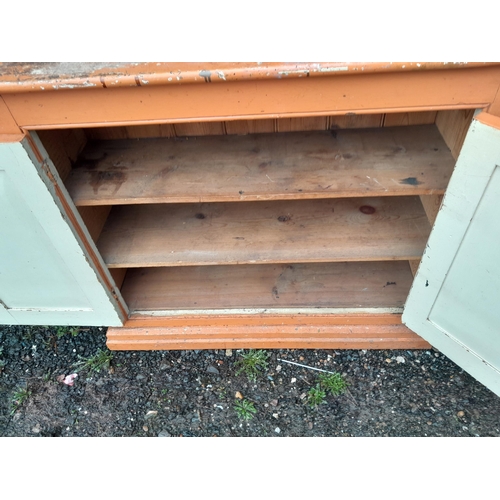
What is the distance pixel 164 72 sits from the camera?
3.10 feet

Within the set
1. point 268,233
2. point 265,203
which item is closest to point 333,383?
point 268,233

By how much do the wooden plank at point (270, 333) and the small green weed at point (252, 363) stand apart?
0.04 m

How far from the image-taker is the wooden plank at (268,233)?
5.03ft

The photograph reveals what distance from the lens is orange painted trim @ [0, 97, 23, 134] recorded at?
3.43ft

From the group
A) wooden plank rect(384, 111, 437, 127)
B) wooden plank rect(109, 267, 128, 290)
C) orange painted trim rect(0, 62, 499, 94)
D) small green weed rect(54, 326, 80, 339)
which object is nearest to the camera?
orange painted trim rect(0, 62, 499, 94)

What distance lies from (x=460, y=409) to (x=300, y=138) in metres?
1.27

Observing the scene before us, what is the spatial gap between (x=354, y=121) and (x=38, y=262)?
48.2 inches

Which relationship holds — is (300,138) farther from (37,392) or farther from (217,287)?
(37,392)

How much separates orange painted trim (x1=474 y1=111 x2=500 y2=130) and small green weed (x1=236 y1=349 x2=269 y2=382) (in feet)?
4.26

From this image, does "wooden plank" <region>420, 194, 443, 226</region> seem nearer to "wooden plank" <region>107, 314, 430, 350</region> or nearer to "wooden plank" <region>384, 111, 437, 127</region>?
"wooden plank" <region>384, 111, 437, 127</region>

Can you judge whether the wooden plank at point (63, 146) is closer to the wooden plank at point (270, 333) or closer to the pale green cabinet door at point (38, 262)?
the pale green cabinet door at point (38, 262)

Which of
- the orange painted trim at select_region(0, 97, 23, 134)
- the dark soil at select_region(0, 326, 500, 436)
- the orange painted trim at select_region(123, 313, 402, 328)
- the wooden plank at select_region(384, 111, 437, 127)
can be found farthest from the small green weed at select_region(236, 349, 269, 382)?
the orange painted trim at select_region(0, 97, 23, 134)

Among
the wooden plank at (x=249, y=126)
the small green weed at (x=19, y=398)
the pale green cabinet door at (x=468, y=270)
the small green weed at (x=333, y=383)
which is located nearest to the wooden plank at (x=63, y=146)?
the wooden plank at (x=249, y=126)

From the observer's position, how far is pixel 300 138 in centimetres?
145
